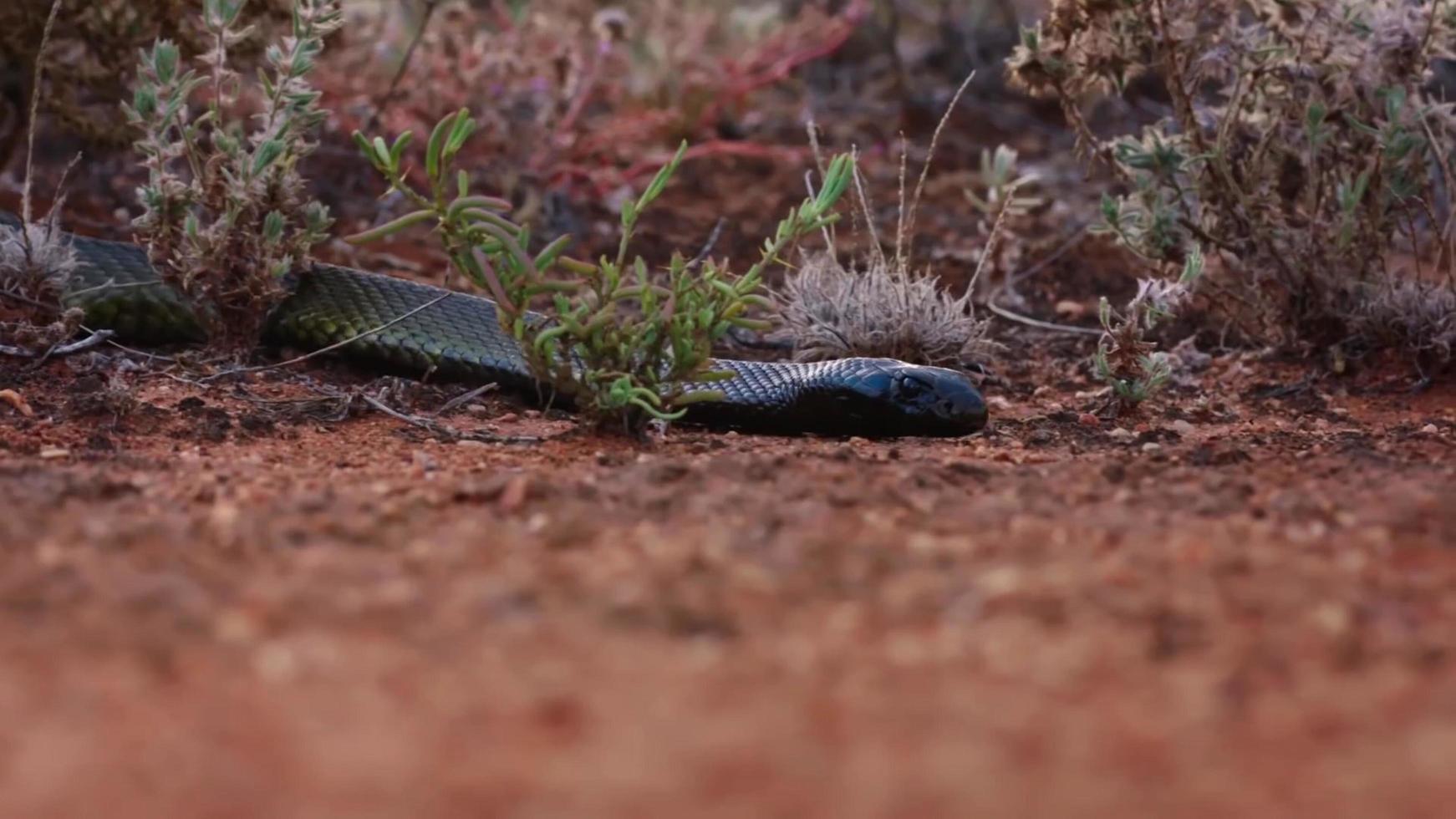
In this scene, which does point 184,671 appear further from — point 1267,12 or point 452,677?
point 1267,12

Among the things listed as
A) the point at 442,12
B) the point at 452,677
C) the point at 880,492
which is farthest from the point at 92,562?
the point at 442,12

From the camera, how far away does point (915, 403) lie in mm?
3902

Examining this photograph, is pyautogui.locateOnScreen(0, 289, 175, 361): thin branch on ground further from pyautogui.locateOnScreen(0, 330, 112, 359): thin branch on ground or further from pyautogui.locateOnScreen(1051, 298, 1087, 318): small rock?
pyautogui.locateOnScreen(1051, 298, 1087, 318): small rock

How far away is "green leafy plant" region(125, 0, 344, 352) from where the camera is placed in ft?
12.4

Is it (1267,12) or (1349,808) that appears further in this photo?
(1267,12)

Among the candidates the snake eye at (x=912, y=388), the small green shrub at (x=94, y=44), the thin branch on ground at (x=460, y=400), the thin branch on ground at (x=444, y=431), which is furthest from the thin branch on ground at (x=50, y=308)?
the snake eye at (x=912, y=388)

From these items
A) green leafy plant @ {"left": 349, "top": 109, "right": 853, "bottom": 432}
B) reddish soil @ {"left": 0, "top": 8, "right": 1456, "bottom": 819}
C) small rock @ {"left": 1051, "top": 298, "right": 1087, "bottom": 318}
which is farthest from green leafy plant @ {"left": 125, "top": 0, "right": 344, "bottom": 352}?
small rock @ {"left": 1051, "top": 298, "right": 1087, "bottom": 318}

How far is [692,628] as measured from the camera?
1779 mm

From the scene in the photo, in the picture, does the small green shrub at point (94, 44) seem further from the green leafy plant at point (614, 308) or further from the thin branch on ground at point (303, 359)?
the green leafy plant at point (614, 308)

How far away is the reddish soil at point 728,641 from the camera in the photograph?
1.39 metres

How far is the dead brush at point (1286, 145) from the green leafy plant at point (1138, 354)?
49cm

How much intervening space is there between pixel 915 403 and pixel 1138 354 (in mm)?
613

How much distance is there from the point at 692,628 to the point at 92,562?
31.7 inches

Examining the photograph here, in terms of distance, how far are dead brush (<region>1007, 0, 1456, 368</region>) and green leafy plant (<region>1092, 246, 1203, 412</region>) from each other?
489 mm
